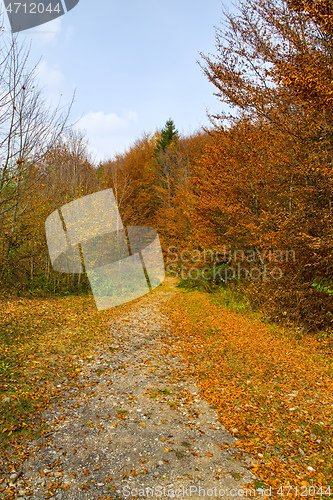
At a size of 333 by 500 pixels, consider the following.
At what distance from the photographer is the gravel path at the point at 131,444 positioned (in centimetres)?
264

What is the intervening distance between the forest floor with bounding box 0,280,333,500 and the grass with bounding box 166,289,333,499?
2 cm

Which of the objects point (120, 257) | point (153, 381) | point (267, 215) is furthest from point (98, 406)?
point (120, 257)

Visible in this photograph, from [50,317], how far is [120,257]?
800 centimetres

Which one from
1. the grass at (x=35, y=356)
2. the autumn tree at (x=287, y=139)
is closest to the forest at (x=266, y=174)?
the autumn tree at (x=287, y=139)

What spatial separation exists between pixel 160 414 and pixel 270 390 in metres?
1.74

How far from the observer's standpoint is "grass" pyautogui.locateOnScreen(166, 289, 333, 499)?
300 centimetres

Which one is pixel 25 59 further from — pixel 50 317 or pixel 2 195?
pixel 50 317

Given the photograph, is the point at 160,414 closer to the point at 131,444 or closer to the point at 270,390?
the point at 131,444

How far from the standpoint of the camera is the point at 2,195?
6.11 meters

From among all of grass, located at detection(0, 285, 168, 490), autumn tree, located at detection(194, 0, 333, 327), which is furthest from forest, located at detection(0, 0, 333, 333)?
grass, located at detection(0, 285, 168, 490)

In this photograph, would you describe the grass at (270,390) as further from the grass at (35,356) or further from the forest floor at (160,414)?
the grass at (35,356)

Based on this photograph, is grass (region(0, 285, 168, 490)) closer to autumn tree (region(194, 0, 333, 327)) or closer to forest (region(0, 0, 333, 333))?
forest (region(0, 0, 333, 333))

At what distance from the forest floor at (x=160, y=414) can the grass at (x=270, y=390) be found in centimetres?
2

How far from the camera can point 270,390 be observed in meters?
4.48
